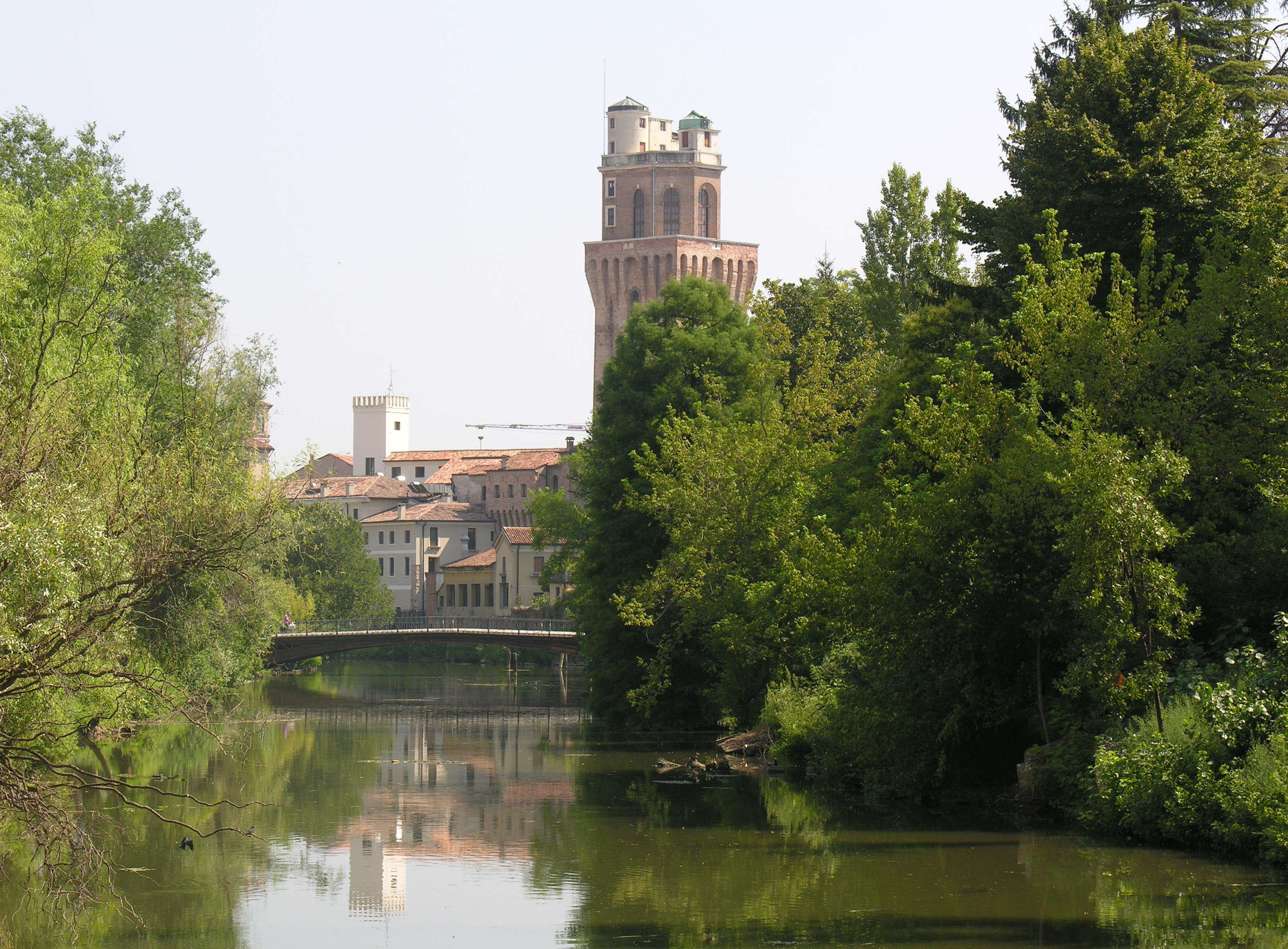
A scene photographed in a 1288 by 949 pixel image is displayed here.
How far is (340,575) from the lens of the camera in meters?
87.3

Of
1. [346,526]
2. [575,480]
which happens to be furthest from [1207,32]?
[346,526]

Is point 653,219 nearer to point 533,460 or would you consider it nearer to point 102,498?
point 533,460

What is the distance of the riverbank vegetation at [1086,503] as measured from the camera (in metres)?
21.6

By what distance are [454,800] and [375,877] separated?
7661 mm

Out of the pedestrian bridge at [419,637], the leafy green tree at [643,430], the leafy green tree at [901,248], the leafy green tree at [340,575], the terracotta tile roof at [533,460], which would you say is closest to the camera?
the leafy green tree at [643,430]

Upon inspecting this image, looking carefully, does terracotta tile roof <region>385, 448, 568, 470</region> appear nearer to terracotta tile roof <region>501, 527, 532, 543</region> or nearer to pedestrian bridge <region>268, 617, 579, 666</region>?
terracotta tile roof <region>501, 527, 532, 543</region>

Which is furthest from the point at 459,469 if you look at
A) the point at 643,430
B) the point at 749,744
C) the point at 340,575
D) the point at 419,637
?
the point at 749,744

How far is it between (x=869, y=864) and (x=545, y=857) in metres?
4.38

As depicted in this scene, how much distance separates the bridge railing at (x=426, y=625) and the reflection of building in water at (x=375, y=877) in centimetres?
3913

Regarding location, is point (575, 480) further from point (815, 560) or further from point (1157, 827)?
point (1157, 827)

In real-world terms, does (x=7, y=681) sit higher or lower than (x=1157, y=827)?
higher

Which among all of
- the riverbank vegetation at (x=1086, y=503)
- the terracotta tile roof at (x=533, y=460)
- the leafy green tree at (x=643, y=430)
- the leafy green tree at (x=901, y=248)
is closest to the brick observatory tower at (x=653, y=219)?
the terracotta tile roof at (x=533, y=460)

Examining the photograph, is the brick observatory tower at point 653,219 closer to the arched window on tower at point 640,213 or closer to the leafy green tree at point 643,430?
the arched window on tower at point 640,213

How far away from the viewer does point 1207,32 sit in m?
33.4
